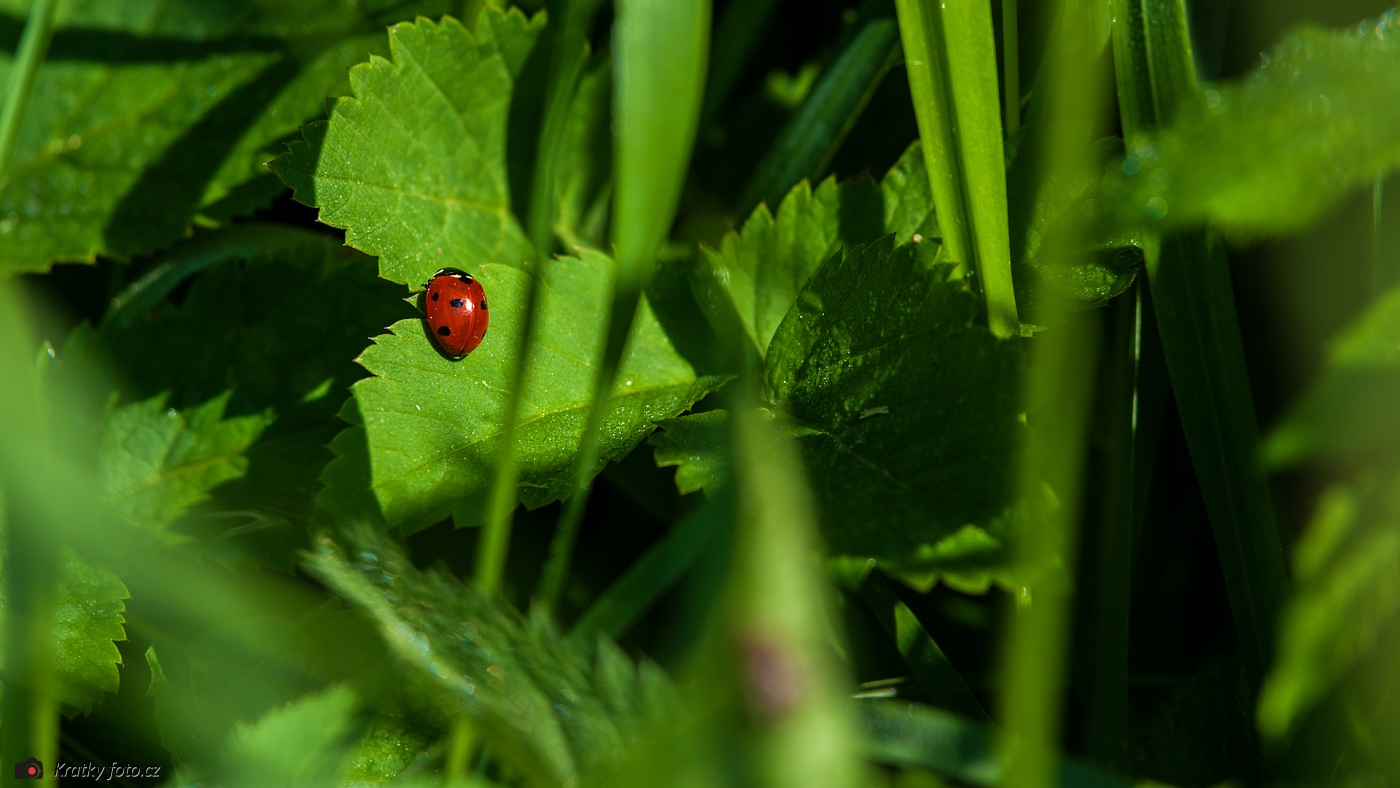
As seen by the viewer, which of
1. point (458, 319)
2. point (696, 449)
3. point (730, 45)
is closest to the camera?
point (696, 449)

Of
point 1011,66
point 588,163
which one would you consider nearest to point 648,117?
point 1011,66

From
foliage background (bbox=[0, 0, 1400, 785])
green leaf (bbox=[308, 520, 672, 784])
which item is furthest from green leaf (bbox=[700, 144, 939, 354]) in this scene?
green leaf (bbox=[308, 520, 672, 784])

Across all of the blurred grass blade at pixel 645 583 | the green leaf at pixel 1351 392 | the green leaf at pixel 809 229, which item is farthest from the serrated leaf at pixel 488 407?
the green leaf at pixel 1351 392

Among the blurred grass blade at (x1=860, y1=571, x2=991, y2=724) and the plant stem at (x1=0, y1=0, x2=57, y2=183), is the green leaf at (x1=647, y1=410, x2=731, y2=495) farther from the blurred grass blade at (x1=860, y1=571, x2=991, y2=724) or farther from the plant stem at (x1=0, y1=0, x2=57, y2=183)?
the plant stem at (x1=0, y1=0, x2=57, y2=183)

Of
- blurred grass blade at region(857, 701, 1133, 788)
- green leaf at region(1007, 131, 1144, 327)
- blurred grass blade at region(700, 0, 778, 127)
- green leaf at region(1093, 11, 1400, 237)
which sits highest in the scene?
blurred grass blade at region(700, 0, 778, 127)

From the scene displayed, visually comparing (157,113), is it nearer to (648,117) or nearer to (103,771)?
(103,771)
